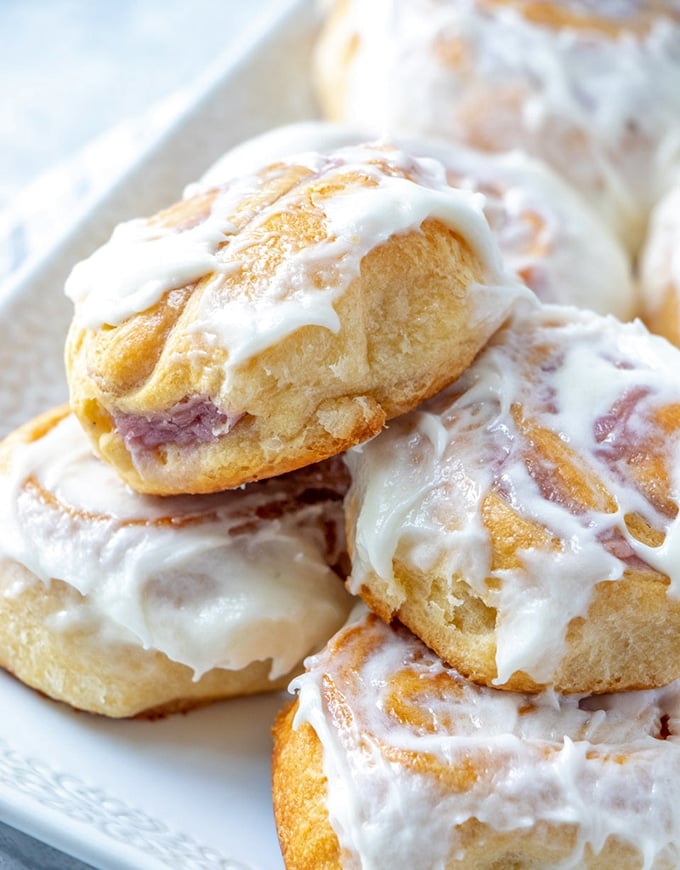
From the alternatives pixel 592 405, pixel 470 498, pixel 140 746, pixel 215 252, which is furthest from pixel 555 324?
pixel 140 746

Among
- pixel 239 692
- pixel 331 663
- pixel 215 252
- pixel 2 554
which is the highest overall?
pixel 215 252

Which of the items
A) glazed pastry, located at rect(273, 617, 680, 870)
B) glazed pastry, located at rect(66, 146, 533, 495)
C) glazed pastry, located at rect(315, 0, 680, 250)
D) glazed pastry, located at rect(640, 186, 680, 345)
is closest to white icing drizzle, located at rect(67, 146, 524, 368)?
glazed pastry, located at rect(66, 146, 533, 495)

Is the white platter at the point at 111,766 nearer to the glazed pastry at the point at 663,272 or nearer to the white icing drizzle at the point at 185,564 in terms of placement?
the white icing drizzle at the point at 185,564

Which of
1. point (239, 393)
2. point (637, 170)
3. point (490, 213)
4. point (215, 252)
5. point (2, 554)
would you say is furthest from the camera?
point (637, 170)

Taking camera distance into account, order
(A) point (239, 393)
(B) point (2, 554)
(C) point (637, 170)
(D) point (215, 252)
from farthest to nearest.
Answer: (C) point (637, 170) → (B) point (2, 554) → (D) point (215, 252) → (A) point (239, 393)

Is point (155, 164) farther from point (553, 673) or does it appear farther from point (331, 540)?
point (553, 673)

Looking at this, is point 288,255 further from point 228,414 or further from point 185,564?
point 185,564

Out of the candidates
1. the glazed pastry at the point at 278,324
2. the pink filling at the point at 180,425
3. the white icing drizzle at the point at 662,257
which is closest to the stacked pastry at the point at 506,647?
the glazed pastry at the point at 278,324

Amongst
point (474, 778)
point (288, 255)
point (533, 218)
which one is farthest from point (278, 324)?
point (533, 218)
